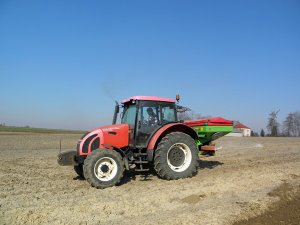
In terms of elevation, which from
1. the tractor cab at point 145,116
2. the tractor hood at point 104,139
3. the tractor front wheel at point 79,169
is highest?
the tractor cab at point 145,116

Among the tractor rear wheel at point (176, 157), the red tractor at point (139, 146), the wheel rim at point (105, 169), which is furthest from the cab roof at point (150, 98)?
the wheel rim at point (105, 169)

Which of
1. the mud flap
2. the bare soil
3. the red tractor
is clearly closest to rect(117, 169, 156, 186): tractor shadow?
the bare soil

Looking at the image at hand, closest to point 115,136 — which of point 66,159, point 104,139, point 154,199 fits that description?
point 104,139

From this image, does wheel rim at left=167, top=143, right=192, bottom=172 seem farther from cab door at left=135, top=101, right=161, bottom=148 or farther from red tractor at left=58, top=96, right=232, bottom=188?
cab door at left=135, top=101, right=161, bottom=148

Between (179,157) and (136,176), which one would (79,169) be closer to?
(136,176)

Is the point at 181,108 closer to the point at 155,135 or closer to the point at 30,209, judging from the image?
the point at 155,135

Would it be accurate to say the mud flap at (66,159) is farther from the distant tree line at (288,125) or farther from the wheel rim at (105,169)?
the distant tree line at (288,125)

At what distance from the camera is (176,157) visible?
8.70 metres

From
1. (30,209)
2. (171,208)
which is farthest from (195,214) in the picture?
(30,209)

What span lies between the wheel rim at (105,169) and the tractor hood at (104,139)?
48cm

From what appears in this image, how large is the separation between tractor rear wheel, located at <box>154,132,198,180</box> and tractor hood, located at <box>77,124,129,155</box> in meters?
0.93

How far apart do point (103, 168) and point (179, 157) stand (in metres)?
2.19

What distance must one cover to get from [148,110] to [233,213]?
13.0ft

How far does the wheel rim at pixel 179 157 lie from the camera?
8617 mm
